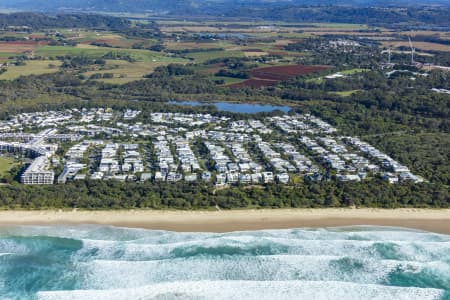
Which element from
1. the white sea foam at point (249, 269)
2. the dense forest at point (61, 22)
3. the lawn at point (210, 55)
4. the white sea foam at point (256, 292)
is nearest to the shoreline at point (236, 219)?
the white sea foam at point (249, 269)

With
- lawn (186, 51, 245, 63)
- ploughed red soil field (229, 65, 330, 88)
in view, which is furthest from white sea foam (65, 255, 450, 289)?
lawn (186, 51, 245, 63)

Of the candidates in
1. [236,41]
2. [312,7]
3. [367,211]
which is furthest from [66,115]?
[312,7]

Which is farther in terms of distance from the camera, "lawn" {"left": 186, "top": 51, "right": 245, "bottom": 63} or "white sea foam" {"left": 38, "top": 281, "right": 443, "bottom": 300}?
"lawn" {"left": 186, "top": 51, "right": 245, "bottom": 63}

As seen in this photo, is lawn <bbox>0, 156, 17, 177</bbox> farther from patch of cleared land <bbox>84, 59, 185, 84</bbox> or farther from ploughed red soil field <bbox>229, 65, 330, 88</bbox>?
ploughed red soil field <bbox>229, 65, 330, 88</bbox>

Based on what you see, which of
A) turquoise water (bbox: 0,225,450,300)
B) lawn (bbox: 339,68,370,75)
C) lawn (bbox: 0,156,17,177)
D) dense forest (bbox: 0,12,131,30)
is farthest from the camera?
dense forest (bbox: 0,12,131,30)

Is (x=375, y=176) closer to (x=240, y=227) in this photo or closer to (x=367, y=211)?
(x=367, y=211)
